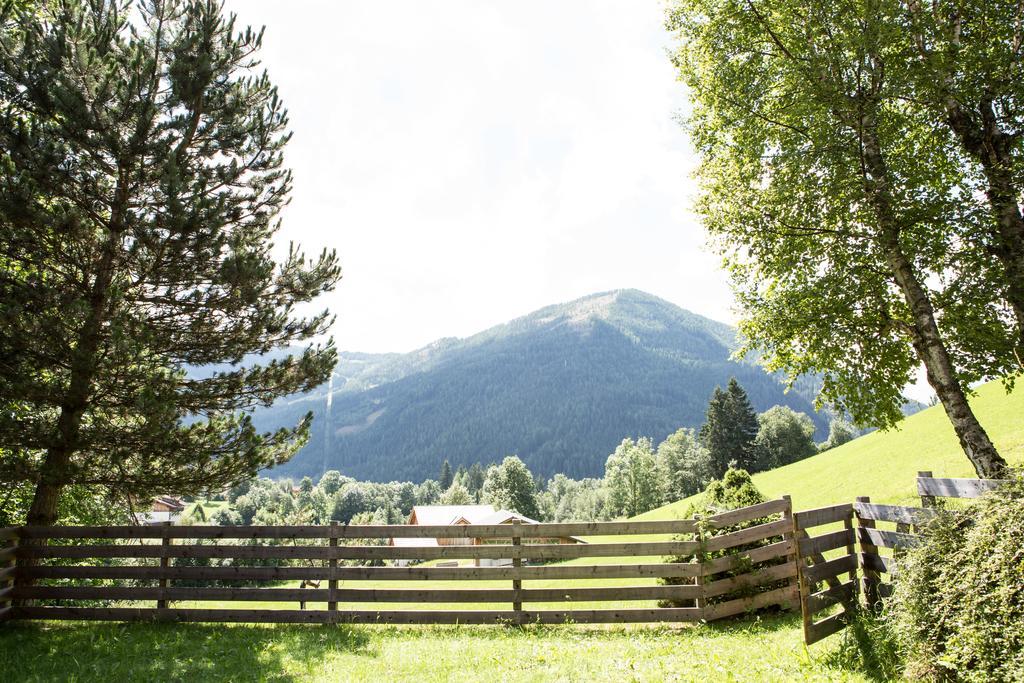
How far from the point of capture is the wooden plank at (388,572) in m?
9.55

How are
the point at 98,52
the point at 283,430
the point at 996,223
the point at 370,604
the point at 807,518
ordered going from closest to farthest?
the point at 807,518 → the point at 996,223 → the point at 98,52 → the point at 370,604 → the point at 283,430

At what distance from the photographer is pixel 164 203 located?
1071cm

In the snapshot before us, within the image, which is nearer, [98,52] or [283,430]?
[98,52]

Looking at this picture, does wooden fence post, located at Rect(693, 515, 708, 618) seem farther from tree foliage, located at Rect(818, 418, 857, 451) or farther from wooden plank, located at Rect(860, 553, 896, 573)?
tree foliage, located at Rect(818, 418, 857, 451)

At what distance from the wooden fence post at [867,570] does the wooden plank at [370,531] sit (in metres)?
2.48

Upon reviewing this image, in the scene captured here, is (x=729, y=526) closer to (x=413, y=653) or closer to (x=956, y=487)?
(x=956, y=487)

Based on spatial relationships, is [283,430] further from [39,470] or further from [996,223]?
[996,223]

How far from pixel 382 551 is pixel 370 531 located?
67cm

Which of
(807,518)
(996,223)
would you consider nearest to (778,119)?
(996,223)

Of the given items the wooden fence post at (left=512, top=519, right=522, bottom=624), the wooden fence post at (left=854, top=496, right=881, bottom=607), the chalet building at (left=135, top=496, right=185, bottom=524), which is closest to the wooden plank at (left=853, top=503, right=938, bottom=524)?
the wooden fence post at (left=854, top=496, right=881, bottom=607)

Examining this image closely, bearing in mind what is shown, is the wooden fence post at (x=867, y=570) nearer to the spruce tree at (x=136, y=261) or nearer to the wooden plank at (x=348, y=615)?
the wooden plank at (x=348, y=615)

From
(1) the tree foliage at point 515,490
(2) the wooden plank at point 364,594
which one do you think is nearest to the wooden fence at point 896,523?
(2) the wooden plank at point 364,594

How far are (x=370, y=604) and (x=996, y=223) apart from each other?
1333cm

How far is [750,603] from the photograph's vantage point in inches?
369
